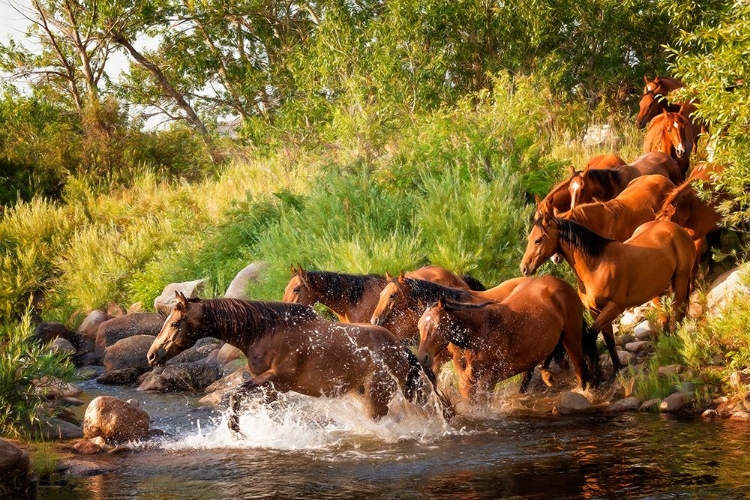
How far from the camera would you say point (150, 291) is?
1695cm

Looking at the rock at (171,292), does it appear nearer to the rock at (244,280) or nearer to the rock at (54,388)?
the rock at (244,280)

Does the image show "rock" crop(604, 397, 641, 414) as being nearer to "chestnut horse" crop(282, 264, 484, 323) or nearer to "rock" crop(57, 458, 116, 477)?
"chestnut horse" crop(282, 264, 484, 323)

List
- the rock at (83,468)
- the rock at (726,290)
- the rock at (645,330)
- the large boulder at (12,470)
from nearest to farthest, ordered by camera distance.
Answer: the large boulder at (12,470) < the rock at (83,468) < the rock at (726,290) < the rock at (645,330)

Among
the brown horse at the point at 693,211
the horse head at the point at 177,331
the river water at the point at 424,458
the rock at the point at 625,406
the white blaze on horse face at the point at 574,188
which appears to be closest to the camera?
the river water at the point at 424,458

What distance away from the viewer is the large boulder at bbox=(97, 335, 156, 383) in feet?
44.8

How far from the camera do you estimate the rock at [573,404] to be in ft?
30.5

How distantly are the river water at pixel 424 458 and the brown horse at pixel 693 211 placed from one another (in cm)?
296

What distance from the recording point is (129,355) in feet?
45.2

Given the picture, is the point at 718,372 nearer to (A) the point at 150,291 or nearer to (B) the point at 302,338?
(B) the point at 302,338

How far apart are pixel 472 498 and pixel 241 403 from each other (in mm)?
2515

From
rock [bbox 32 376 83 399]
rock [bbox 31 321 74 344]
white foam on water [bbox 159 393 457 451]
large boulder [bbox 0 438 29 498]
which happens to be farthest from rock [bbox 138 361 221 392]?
large boulder [bbox 0 438 29 498]

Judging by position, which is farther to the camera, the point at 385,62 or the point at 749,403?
the point at 385,62

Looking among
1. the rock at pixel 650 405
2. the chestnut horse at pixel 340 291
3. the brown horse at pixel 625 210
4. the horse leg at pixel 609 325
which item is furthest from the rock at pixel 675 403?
the chestnut horse at pixel 340 291

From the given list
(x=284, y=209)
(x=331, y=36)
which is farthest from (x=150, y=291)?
(x=331, y=36)
